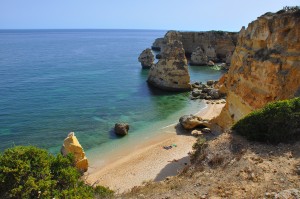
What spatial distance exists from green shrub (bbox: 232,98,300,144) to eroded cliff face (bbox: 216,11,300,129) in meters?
4.44

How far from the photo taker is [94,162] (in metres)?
26.6

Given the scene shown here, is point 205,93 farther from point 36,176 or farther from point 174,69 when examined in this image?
point 36,176

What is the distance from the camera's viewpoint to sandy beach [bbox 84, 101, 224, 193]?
23.2 m

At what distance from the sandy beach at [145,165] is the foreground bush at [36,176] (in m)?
8.44

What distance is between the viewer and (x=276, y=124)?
596 inches

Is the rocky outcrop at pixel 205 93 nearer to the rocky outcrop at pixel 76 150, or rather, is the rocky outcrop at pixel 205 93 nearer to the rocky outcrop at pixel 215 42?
the rocky outcrop at pixel 76 150

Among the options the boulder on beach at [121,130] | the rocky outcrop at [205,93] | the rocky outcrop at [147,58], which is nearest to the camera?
the boulder on beach at [121,130]

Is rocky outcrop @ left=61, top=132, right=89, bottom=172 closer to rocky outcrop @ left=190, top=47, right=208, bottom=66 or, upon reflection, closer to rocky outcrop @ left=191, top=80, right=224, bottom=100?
rocky outcrop @ left=191, top=80, right=224, bottom=100

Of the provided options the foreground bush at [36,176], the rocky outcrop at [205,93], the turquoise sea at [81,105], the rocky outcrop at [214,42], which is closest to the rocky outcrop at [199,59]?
the rocky outcrop at [214,42]

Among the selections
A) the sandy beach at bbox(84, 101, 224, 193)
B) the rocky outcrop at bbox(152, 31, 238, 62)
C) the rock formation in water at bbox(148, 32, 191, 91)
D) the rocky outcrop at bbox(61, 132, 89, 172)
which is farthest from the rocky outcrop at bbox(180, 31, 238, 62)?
the rocky outcrop at bbox(61, 132, 89, 172)

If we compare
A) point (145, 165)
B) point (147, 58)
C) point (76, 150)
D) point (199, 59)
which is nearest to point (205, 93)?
point (145, 165)

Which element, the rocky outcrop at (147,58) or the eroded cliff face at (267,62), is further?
the rocky outcrop at (147,58)

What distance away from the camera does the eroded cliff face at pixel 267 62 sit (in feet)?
65.7

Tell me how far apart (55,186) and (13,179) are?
5.71 feet
